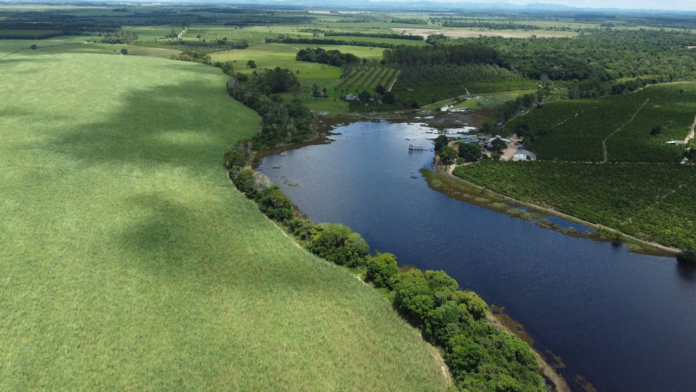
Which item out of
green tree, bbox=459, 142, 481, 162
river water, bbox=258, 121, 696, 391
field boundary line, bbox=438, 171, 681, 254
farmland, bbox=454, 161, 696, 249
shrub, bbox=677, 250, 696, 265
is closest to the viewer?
river water, bbox=258, 121, 696, 391

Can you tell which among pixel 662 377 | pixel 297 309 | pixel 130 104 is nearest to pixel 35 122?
pixel 130 104

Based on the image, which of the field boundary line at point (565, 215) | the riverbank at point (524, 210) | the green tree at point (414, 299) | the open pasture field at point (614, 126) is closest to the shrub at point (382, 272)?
the green tree at point (414, 299)

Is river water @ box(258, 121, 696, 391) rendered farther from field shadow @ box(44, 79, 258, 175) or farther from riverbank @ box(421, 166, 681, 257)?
field shadow @ box(44, 79, 258, 175)

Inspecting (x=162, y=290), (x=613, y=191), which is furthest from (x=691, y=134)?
(x=162, y=290)

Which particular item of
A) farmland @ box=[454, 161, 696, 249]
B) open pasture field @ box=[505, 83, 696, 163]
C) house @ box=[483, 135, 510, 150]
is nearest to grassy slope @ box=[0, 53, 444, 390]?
farmland @ box=[454, 161, 696, 249]

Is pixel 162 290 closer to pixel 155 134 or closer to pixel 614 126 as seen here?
pixel 155 134

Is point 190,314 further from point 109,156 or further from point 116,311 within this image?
point 109,156

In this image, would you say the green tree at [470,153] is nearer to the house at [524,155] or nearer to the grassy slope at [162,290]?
the house at [524,155]
